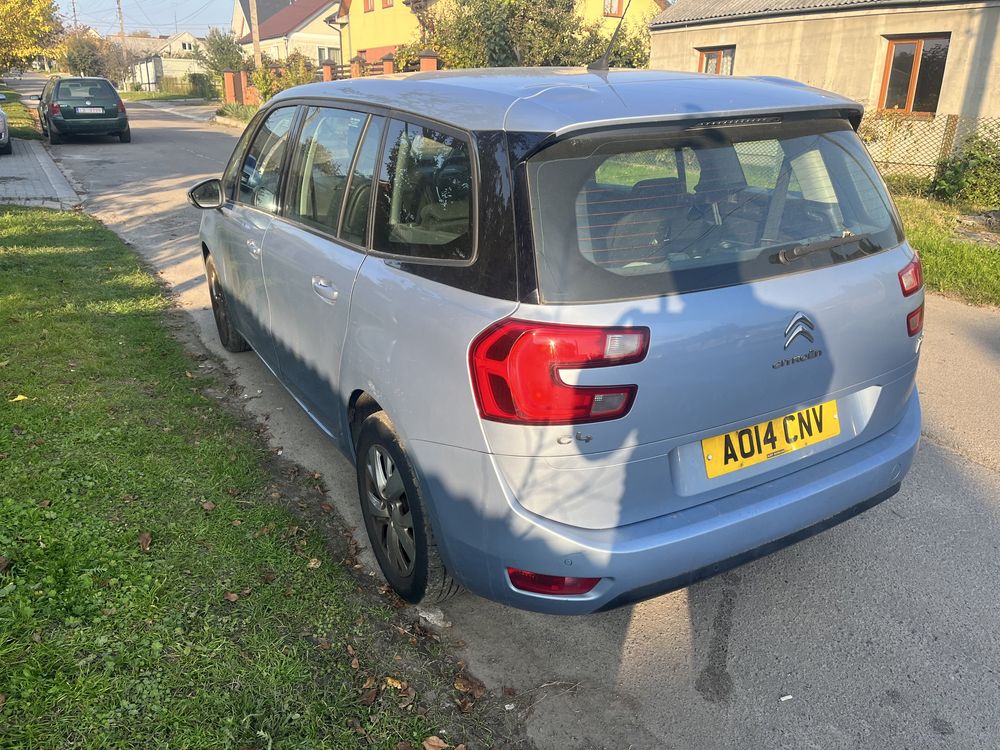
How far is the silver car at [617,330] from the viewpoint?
7.30ft

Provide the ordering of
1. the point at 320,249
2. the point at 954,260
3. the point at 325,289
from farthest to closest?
the point at 954,260
the point at 320,249
the point at 325,289

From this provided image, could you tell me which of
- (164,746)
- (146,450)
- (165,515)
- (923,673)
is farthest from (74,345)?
(923,673)

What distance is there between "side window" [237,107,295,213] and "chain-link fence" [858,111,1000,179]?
38.6ft

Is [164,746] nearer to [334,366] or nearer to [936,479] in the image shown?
[334,366]

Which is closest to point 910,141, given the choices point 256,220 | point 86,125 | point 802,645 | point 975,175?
point 975,175

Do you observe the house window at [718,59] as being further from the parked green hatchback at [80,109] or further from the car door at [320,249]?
the car door at [320,249]

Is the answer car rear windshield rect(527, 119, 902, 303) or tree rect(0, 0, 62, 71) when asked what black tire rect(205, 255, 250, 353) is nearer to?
car rear windshield rect(527, 119, 902, 303)

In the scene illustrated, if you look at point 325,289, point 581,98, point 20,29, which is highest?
point 20,29

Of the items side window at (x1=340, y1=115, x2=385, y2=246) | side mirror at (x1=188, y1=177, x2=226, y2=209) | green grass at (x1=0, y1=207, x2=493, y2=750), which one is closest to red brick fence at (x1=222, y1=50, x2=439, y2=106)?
side mirror at (x1=188, y1=177, x2=226, y2=209)

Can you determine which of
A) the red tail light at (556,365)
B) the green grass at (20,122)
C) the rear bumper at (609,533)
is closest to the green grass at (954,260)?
the rear bumper at (609,533)

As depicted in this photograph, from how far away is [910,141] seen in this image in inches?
599

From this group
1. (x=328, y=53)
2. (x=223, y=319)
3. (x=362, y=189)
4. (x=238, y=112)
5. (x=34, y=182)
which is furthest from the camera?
(x=328, y=53)

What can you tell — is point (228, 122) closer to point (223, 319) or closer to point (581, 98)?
point (223, 319)

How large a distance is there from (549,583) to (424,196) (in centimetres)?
138
